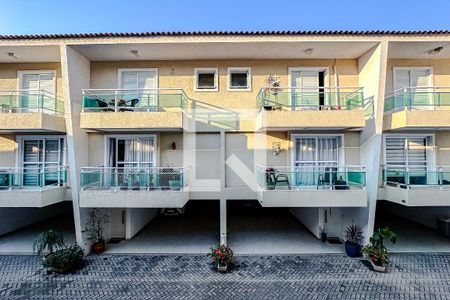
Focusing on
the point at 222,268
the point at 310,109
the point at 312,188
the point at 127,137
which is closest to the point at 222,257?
the point at 222,268

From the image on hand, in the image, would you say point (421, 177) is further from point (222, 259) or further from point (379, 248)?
point (222, 259)

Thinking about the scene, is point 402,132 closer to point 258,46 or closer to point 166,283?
point 258,46

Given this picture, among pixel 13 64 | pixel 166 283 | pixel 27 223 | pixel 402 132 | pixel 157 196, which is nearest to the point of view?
pixel 166 283

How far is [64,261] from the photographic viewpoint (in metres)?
9.46

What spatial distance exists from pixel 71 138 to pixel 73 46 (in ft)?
14.1

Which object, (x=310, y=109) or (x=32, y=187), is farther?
(x=310, y=109)

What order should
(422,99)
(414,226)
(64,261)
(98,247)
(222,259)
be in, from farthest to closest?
(414,226), (98,247), (422,99), (222,259), (64,261)

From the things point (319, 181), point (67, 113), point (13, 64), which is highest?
point (13, 64)

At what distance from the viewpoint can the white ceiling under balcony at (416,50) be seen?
1074 cm

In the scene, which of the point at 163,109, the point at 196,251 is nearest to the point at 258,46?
the point at 163,109

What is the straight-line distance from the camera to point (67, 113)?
10.8m

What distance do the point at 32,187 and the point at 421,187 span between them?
16975 millimetres

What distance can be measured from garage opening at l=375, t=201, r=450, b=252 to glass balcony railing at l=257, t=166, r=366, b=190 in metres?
4.43

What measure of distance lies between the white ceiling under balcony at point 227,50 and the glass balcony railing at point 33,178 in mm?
5931
